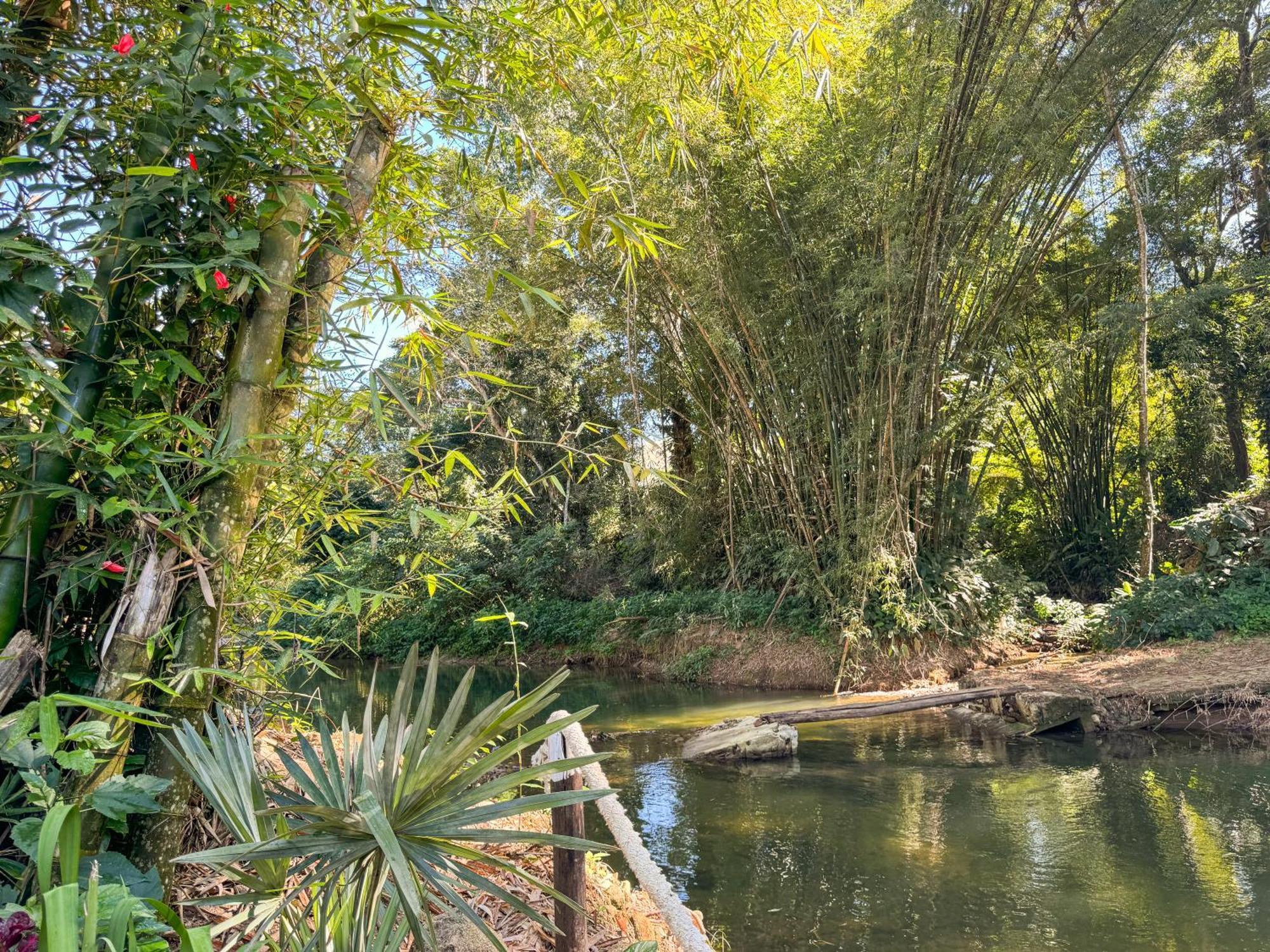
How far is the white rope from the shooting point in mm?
1442

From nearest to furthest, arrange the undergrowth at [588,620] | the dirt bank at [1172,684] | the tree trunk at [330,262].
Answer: the tree trunk at [330,262] → the dirt bank at [1172,684] → the undergrowth at [588,620]

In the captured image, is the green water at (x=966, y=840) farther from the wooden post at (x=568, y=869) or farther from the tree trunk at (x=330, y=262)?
the tree trunk at (x=330, y=262)

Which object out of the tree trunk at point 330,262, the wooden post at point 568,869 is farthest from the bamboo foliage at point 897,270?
the wooden post at point 568,869

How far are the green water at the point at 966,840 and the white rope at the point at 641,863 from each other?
3.47 ft

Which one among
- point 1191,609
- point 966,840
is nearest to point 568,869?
point 966,840

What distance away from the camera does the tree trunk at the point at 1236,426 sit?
9742 millimetres

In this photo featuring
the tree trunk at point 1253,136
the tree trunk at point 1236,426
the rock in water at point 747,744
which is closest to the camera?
the rock in water at point 747,744

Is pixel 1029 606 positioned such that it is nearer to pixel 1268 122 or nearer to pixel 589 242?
pixel 1268 122

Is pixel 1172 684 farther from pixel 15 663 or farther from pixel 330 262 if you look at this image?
pixel 15 663

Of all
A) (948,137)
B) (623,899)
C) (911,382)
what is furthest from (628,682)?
(623,899)

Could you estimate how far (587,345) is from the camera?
38.3ft

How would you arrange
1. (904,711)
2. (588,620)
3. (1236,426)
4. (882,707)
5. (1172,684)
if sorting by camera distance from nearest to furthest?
(882,707)
(1172,684)
(904,711)
(1236,426)
(588,620)

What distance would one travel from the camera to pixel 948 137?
5914 millimetres

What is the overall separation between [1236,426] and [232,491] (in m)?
12.0
